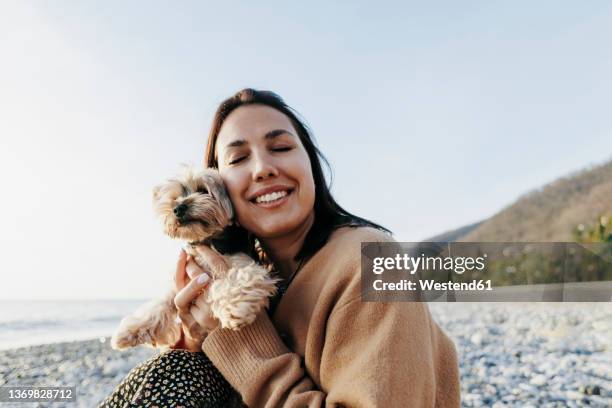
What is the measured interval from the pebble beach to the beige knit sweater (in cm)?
468

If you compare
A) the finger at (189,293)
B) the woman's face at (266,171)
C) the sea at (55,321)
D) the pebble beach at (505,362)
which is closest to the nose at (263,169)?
the woman's face at (266,171)

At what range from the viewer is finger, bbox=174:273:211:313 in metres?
2.68

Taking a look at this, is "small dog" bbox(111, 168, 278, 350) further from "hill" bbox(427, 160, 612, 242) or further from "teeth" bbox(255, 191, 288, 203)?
"hill" bbox(427, 160, 612, 242)

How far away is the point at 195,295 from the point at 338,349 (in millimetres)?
986

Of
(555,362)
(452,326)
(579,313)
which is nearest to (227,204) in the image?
(555,362)

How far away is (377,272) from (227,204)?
1.16 metres

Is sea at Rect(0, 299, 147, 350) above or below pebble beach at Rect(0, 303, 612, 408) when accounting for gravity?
below

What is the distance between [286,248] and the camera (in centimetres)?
284

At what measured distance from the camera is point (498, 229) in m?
36.4

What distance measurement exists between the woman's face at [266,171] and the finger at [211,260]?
0.26 m

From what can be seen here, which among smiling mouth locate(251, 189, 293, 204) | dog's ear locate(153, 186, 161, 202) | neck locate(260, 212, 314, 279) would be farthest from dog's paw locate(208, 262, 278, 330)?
dog's ear locate(153, 186, 161, 202)

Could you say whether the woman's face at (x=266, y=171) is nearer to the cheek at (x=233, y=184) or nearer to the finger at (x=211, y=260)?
the cheek at (x=233, y=184)

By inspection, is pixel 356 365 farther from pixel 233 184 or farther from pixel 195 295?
pixel 233 184

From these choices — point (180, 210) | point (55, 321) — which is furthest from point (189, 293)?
point (55, 321)
